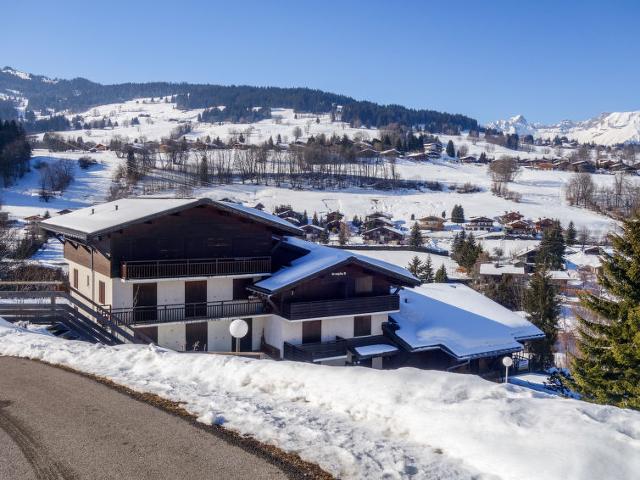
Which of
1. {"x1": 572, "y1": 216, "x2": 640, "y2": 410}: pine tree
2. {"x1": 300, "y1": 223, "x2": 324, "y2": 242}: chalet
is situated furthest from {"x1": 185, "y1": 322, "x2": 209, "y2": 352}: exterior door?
{"x1": 300, "y1": 223, "x2": 324, "y2": 242}: chalet

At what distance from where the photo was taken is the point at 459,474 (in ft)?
20.8

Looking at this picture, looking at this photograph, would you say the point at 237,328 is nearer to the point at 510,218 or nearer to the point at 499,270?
the point at 499,270

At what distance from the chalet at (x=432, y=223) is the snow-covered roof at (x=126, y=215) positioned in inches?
3029

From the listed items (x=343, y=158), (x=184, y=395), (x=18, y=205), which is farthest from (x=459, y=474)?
(x=343, y=158)

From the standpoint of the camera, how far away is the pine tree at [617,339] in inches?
642

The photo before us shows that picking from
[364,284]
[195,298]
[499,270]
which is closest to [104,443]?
[195,298]

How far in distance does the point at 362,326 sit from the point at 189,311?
8.01 metres

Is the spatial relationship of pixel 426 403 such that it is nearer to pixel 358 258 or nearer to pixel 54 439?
pixel 54 439

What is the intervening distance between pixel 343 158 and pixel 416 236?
88.9 m

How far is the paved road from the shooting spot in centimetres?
663

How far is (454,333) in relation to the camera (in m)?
28.2

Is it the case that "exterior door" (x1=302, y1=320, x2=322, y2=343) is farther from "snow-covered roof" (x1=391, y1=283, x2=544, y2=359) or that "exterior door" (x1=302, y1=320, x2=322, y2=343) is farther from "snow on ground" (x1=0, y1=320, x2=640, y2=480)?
"snow on ground" (x1=0, y1=320, x2=640, y2=480)

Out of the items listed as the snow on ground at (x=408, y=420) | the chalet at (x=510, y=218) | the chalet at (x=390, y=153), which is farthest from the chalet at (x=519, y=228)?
the snow on ground at (x=408, y=420)

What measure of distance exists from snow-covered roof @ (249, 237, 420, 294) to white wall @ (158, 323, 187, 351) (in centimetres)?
350
